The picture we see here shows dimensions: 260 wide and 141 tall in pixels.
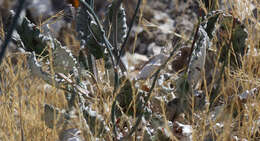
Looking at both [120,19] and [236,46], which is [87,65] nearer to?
[120,19]

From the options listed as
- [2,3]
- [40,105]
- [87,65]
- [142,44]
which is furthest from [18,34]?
[2,3]

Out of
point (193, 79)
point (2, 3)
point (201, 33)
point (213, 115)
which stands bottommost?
point (213, 115)

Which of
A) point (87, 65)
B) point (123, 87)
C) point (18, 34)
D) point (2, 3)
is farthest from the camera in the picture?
point (2, 3)

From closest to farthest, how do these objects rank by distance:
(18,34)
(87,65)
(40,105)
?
(18,34)
(87,65)
(40,105)

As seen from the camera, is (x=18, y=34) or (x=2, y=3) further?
(x=2, y=3)

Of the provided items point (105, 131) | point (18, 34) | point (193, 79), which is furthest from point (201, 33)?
point (18, 34)

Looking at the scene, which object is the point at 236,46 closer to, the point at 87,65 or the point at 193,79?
the point at 193,79

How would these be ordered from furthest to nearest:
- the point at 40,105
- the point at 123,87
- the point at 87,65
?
the point at 40,105 < the point at 87,65 < the point at 123,87

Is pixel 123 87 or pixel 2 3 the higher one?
pixel 2 3

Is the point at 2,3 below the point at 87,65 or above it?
above
